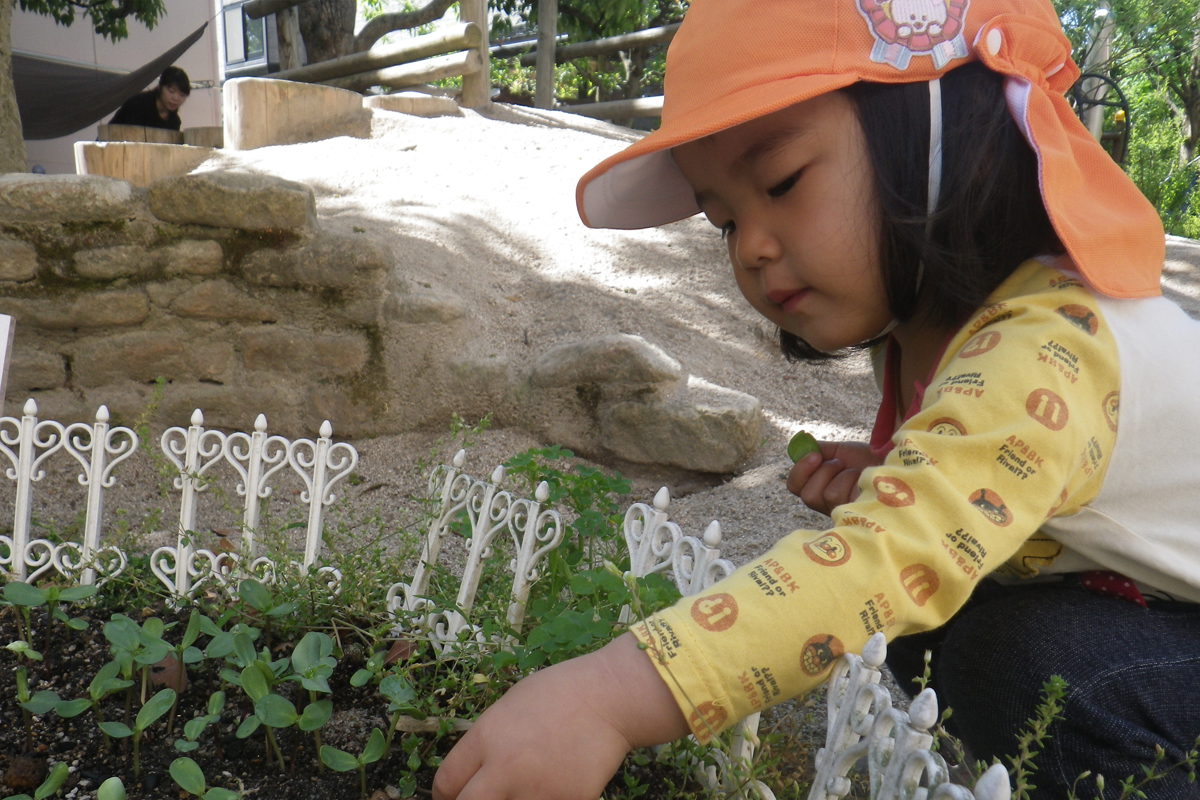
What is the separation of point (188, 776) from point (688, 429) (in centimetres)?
228

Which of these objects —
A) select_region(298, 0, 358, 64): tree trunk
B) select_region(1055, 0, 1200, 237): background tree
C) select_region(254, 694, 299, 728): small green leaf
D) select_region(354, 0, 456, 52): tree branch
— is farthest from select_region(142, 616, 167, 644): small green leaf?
select_region(1055, 0, 1200, 237): background tree

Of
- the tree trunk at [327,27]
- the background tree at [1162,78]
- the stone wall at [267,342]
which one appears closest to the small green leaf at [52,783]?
the stone wall at [267,342]

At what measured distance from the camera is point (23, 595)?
58.8 inches

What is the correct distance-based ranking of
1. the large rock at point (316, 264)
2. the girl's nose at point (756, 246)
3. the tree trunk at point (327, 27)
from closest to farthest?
1. the girl's nose at point (756, 246)
2. the large rock at point (316, 264)
3. the tree trunk at point (327, 27)

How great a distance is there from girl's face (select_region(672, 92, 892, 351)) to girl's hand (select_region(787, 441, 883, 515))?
1.02 feet

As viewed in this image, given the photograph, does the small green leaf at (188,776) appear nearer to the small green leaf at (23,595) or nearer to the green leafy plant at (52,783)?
the green leafy plant at (52,783)

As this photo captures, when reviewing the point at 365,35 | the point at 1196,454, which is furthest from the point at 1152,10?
the point at 1196,454

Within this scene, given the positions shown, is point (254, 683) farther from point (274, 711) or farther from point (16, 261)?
point (16, 261)

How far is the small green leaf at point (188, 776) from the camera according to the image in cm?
116

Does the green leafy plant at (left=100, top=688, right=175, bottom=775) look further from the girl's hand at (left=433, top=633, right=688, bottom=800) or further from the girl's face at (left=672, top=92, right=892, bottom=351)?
the girl's face at (left=672, top=92, right=892, bottom=351)

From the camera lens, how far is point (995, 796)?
2.18 feet

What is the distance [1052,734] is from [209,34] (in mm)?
11344

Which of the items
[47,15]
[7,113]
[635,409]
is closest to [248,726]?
[635,409]

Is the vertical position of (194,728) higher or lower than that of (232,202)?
lower
